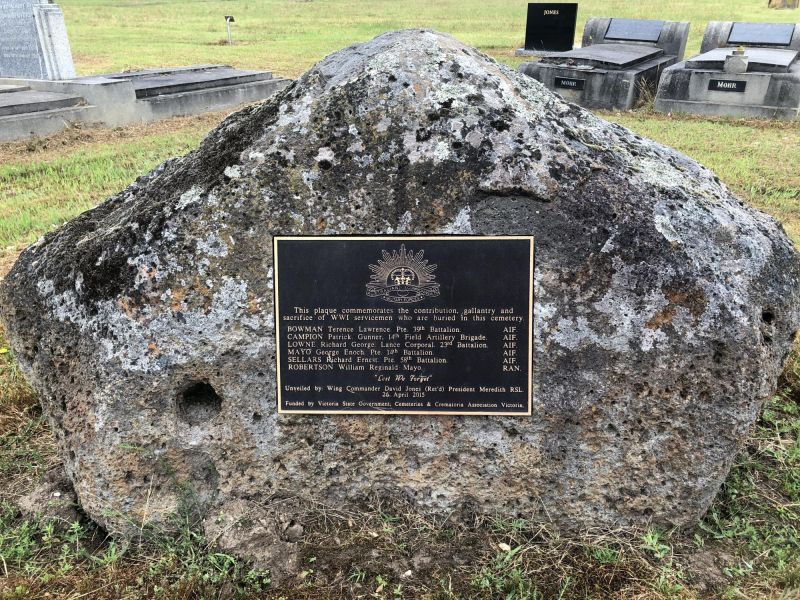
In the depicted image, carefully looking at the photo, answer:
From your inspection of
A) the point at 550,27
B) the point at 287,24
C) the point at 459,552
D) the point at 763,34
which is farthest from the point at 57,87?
the point at 287,24

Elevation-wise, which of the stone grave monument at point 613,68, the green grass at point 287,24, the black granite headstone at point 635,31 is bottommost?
the green grass at point 287,24

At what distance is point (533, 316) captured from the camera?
2832mm

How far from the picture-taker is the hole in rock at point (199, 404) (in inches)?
119

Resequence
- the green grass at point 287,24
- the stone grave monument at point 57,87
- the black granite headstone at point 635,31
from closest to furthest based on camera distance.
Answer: the stone grave monument at point 57,87 → the black granite headstone at point 635,31 → the green grass at point 287,24

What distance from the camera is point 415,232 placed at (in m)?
2.82

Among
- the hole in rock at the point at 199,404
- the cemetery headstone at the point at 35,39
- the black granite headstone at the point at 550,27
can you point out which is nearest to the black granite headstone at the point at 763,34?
the black granite headstone at the point at 550,27

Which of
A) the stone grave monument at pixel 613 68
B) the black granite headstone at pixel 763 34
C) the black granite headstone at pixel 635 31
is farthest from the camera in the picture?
the black granite headstone at pixel 635 31

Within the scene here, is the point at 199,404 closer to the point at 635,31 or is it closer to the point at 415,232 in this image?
the point at 415,232

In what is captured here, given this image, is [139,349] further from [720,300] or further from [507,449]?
[720,300]

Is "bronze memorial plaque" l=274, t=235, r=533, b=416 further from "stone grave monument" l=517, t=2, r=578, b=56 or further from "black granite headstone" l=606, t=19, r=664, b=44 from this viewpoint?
"stone grave monument" l=517, t=2, r=578, b=56

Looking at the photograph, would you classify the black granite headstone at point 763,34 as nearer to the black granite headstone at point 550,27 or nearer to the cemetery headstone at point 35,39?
the black granite headstone at point 550,27

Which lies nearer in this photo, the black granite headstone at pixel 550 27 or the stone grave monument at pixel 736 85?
the stone grave monument at pixel 736 85

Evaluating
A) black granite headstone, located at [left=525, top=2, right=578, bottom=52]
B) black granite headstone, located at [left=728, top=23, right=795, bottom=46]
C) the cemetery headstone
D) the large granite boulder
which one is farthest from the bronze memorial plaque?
black granite headstone, located at [left=525, top=2, right=578, bottom=52]

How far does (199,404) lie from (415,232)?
1.22 meters
